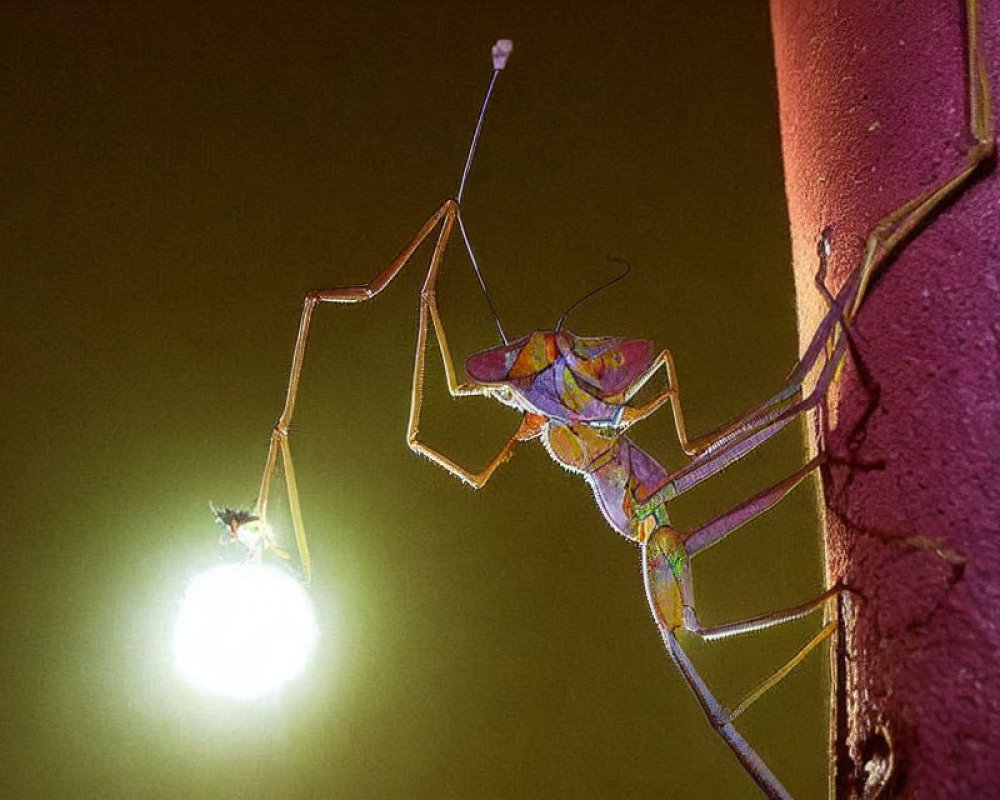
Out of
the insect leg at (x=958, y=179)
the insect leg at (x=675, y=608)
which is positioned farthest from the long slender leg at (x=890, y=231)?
the insect leg at (x=675, y=608)

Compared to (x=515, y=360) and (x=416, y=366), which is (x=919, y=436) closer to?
(x=515, y=360)

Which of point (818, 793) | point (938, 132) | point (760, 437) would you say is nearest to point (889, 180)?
point (938, 132)

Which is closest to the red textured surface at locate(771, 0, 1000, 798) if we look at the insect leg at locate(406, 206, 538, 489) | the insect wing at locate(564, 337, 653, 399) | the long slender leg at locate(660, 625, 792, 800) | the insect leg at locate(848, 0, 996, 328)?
the insect leg at locate(848, 0, 996, 328)

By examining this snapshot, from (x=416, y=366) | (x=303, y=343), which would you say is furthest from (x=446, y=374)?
(x=303, y=343)

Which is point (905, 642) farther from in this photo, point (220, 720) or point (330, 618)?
point (220, 720)

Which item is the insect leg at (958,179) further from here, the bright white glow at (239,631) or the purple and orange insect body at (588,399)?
the bright white glow at (239,631)
